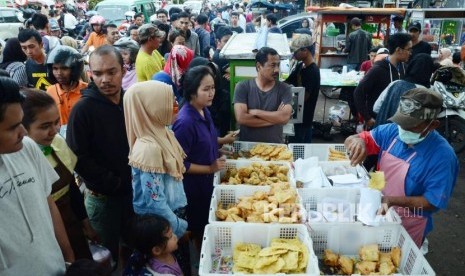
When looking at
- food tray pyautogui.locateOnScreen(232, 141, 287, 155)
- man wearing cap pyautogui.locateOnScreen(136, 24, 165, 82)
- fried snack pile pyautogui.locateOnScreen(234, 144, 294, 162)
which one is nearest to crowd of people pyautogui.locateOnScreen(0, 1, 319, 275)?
food tray pyautogui.locateOnScreen(232, 141, 287, 155)

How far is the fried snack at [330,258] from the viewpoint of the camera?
2345mm

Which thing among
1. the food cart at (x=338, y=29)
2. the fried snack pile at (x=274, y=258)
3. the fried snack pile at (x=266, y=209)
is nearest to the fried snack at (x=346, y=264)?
the fried snack pile at (x=274, y=258)

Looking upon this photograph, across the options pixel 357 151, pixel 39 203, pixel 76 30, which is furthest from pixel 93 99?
pixel 76 30

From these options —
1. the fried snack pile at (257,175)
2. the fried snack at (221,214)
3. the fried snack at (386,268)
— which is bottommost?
the fried snack at (386,268)

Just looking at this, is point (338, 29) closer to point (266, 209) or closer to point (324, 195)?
point (324, 195)

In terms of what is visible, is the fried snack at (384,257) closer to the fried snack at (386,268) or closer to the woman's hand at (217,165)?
the fried snack at (386,268)

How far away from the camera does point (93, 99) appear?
2.52 metres

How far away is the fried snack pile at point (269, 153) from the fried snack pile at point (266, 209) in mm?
653

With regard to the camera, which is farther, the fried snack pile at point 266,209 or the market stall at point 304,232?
the fried snack pile at point 266,209

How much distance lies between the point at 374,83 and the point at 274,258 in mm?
3047

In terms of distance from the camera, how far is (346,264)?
2287 mm

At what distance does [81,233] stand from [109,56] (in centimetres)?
121

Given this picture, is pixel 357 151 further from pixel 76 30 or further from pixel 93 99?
pixel 76 30

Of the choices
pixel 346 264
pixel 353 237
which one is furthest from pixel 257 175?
pixel 346 264
